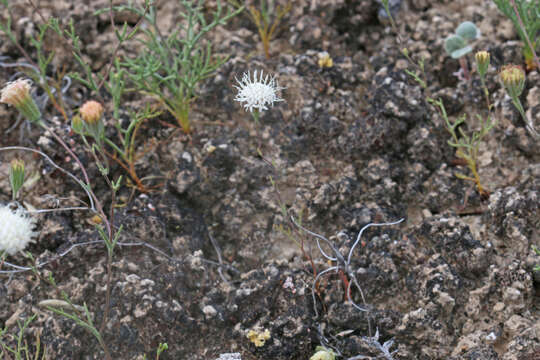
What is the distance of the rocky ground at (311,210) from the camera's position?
1821mm

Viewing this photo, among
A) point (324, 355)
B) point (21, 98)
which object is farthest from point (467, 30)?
point (21, 98)

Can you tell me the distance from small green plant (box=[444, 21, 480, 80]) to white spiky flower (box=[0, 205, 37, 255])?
1900 millimetres

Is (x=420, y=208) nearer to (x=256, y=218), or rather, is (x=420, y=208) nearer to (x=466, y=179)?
(x=466, y=179)

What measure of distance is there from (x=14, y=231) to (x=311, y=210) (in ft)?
3.71

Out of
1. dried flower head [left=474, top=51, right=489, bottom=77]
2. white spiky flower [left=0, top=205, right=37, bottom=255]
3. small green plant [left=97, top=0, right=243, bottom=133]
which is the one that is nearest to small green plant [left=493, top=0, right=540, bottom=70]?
dried flower head [left=474, top=51, right=489, bottom=77]

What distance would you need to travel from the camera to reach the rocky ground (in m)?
1.82

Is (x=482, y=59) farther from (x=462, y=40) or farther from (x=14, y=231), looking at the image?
(x=14, y=231)

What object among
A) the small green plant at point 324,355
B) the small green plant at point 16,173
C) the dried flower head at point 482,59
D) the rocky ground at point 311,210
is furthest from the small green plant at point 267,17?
the small green plant at point 324,355

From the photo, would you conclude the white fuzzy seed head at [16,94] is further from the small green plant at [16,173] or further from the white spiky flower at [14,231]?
the white spiky flower at [14,231]

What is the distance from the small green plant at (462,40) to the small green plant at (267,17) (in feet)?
2.57

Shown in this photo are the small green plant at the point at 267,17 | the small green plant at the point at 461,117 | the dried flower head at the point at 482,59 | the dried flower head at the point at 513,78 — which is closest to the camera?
the dried flower head at the point at 513,78

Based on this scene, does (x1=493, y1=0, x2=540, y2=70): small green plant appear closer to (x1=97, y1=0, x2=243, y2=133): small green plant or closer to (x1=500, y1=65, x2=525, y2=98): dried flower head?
(x1=500, y1=65, x2=525, y2=98): dried flower head

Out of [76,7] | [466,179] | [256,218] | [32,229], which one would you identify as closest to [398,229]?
[466,179]

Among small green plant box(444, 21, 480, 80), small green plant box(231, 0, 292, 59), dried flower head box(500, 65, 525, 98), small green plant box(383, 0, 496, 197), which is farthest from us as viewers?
small green plant box(231, 0, 292, 59)
